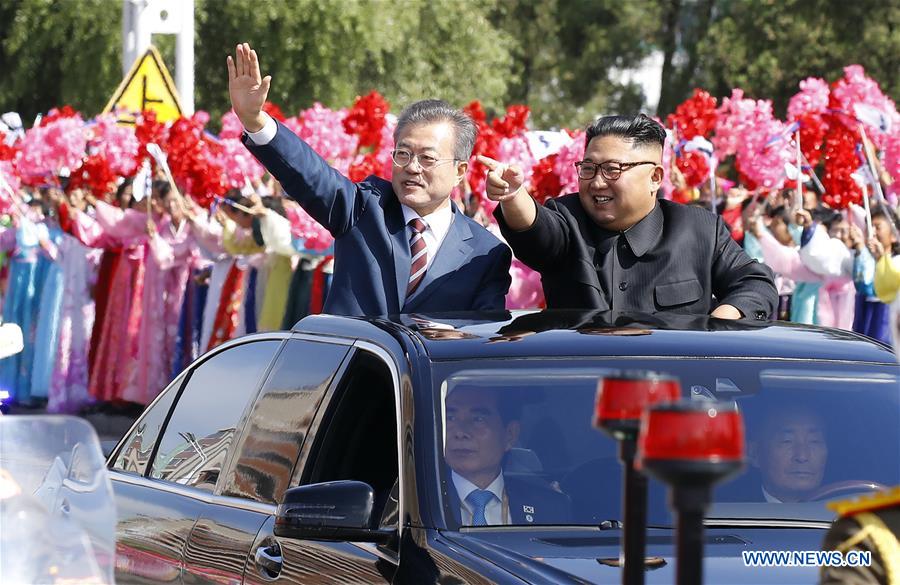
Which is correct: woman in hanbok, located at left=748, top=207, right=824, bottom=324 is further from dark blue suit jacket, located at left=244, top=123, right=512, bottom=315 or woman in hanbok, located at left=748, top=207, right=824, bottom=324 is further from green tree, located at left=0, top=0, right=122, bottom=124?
green tree, located at left=0, top=0, right=122, bottom=124

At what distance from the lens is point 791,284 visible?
481 inches

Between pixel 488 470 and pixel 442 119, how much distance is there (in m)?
2.15

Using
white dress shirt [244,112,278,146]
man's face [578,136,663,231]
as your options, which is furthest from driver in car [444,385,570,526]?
white dress shirt [244,112,278,146]

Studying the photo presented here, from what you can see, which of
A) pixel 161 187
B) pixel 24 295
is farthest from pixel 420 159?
pixel 24 295

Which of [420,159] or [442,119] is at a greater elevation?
[442,119]

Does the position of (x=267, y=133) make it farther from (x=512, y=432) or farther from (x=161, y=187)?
(x=161, y=187)

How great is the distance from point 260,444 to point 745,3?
31290 mm

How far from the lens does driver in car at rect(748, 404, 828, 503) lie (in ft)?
14.5

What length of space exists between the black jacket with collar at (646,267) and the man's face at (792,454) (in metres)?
1.27

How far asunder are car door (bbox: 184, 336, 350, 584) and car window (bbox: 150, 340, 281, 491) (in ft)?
0.40

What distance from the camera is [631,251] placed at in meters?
5.84

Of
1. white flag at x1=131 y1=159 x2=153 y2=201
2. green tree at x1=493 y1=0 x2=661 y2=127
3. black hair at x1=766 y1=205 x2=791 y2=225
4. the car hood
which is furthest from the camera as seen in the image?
green tree at x1=493 y1=0 x2=661 y2=127

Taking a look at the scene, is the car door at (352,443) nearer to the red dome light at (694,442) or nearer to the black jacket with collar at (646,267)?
the black jacket with collar at (646,267)

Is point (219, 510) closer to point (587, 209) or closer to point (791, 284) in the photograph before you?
point (587, 209)
